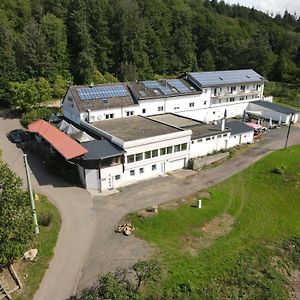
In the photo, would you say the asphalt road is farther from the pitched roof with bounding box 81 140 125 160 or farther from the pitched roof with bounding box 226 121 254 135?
the pitched roof with bounding box 81 140 125 160

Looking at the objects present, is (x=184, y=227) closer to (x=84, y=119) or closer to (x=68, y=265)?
(x=68, y=265)

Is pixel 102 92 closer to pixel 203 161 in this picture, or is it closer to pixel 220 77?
pixel 203 161

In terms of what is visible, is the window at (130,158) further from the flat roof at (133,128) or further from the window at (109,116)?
the window at (109,116)

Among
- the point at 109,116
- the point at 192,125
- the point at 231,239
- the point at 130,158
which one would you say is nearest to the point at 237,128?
the point at 192,125

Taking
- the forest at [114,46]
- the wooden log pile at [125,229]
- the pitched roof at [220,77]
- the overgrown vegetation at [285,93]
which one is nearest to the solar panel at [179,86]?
the pitched roof at [220,77]

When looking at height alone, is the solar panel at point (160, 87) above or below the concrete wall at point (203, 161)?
above
